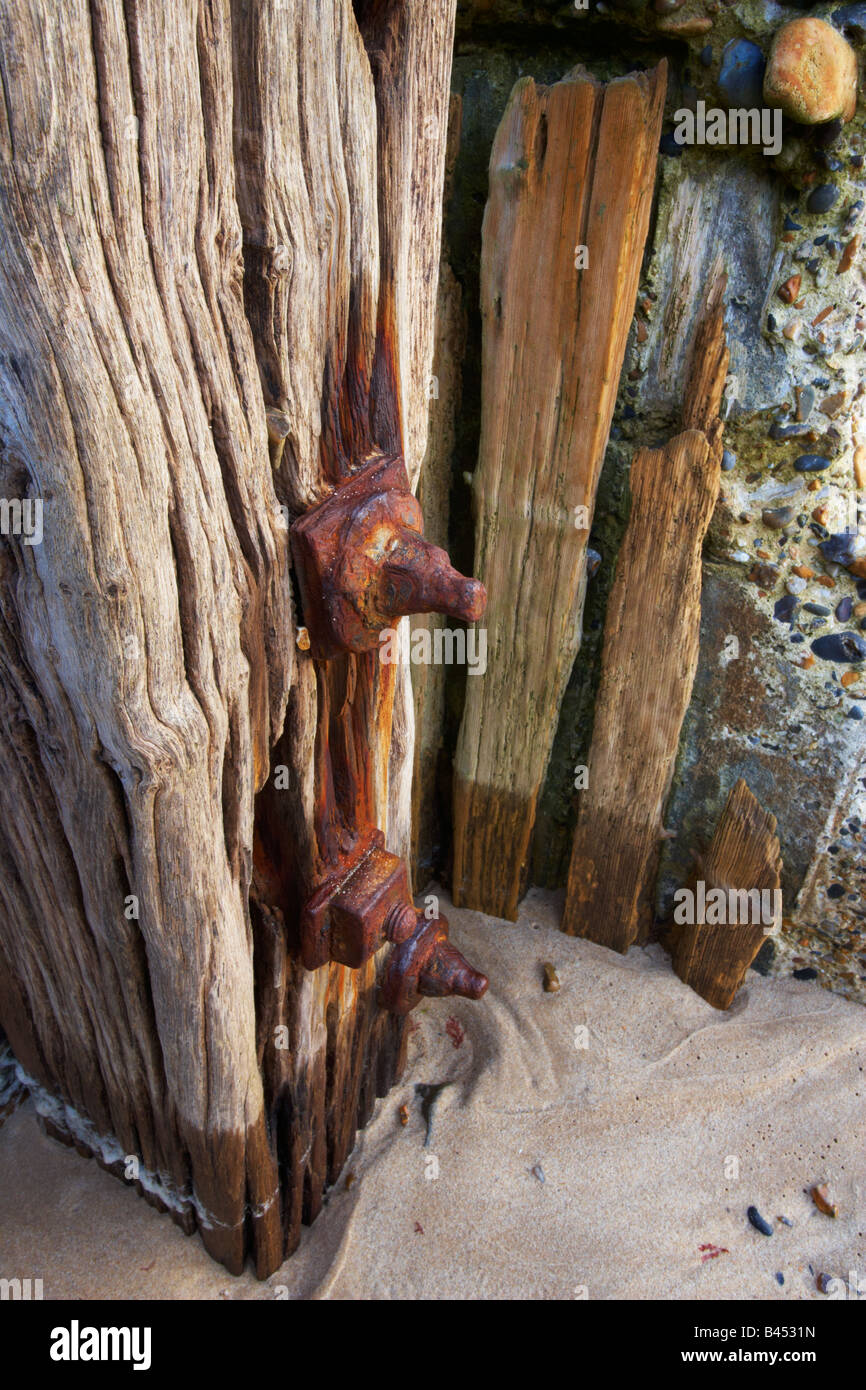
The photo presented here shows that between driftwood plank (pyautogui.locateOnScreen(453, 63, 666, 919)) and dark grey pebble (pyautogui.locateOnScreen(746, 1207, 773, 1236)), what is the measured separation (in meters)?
1.08

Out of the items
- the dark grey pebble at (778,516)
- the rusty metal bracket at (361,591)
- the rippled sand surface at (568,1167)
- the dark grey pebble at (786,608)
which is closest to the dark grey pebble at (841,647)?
the dark grey pebble at (786,608)

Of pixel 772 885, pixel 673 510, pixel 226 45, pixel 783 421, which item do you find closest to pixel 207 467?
pixel 226 45

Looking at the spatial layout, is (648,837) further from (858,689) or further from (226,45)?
(226,45)

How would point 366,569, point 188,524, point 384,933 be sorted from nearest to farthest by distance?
1. point 188,524
2. point 366,569
3. point 384,933

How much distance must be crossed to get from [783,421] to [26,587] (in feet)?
5.84

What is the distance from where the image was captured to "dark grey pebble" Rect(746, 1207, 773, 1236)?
7.18ft

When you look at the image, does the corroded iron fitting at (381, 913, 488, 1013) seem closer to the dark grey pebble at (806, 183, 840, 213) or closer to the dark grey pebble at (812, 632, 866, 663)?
the dark grey pebble at (812, 632, 866, 663)

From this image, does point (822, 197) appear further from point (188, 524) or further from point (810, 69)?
point (188, 524)

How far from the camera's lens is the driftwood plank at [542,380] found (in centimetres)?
205

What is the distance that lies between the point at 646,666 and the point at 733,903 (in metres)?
0.73

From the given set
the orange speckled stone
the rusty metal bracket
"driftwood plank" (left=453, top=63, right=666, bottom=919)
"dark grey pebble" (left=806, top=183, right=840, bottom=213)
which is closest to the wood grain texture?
the rusty metal bracket

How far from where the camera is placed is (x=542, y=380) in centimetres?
227

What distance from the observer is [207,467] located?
4.44 ft

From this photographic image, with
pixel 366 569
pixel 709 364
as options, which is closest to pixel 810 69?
pixel 709 364
